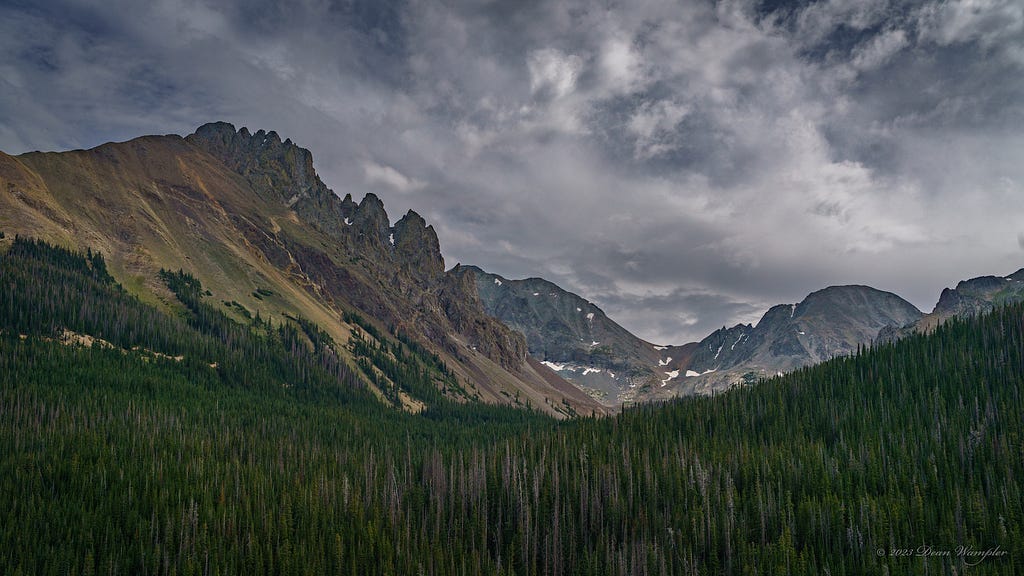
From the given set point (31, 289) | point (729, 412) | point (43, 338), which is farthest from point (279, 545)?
point (31, 289)

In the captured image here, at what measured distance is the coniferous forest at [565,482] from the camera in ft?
254

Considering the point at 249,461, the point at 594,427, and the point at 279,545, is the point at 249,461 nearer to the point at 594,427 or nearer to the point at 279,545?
the point at 279,545

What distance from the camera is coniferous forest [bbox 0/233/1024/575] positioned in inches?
3046

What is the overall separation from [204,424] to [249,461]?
1323 inches
